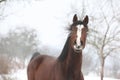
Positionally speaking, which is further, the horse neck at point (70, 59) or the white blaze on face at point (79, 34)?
the horse neck at point (70, 59)

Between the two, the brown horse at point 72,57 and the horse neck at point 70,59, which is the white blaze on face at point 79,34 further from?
the horse neck at point 70,59

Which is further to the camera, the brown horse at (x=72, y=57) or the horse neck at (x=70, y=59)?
the horse neck at (x=70, y=59)

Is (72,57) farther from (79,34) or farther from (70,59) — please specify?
(79,34)

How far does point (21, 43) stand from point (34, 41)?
3871 millimetres

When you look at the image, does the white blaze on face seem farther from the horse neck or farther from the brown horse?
the horse neck

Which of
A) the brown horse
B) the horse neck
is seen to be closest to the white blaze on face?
the brown horse

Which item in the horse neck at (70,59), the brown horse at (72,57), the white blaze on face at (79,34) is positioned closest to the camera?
the white blaze on face at (79,34)

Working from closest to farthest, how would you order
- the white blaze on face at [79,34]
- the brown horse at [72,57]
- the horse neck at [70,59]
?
the white blaze on face at [79,34] → the brown horse at [72,57] → the horse neck at [70,59]

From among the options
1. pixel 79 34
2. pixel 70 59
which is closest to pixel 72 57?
pixel 70 59

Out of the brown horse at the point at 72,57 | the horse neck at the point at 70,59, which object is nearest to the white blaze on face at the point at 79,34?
the brown horse at the point at 72,57

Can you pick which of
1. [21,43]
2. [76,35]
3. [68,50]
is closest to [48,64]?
[68,50]

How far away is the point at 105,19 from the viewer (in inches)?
992

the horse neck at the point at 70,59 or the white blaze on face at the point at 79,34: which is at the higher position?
the white blaze on face at the point at 79,34

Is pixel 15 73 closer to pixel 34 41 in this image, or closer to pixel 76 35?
pixel 76 35
